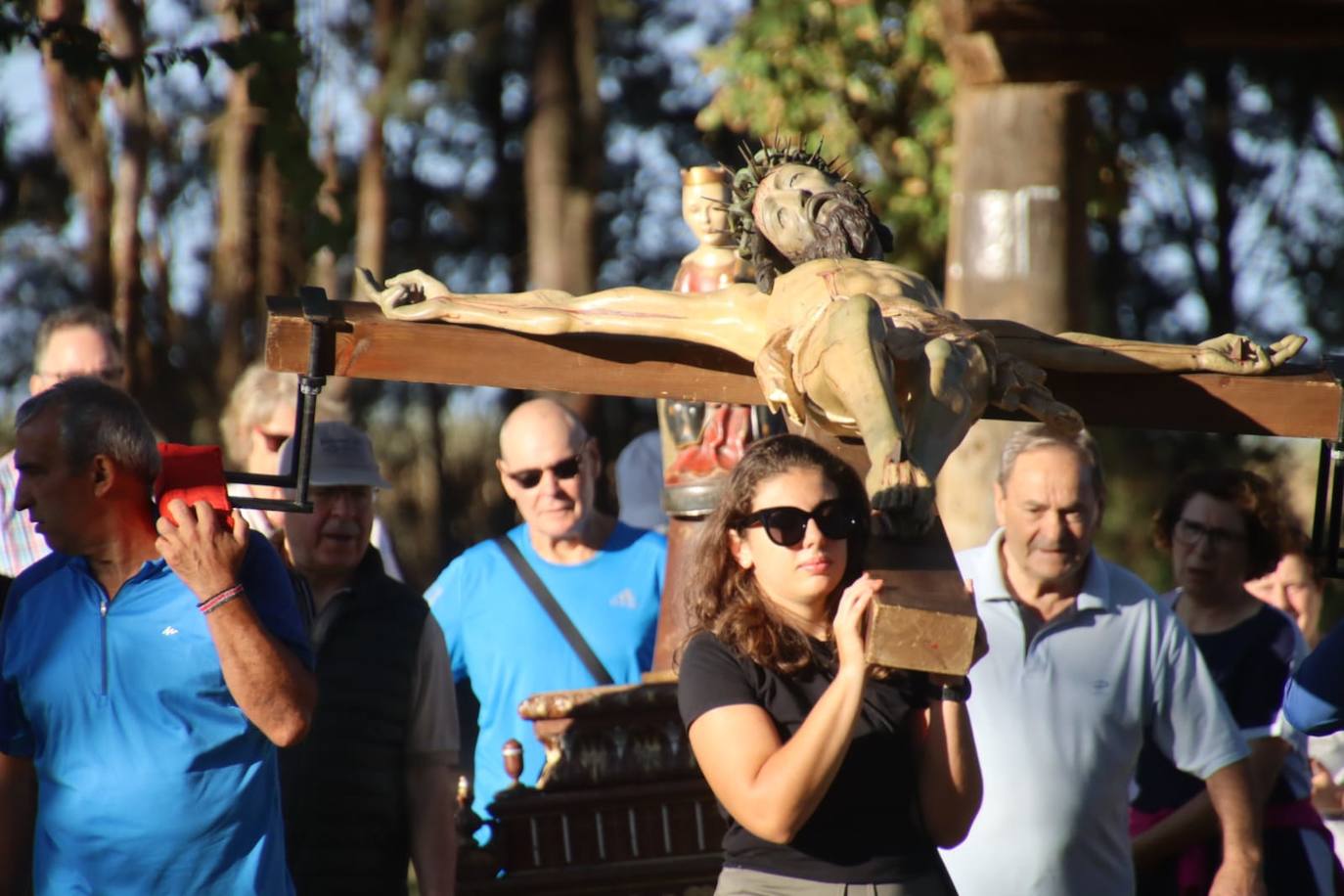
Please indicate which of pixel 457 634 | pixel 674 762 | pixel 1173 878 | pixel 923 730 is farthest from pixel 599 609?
pixel 923 730

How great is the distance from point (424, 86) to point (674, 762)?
13076mm

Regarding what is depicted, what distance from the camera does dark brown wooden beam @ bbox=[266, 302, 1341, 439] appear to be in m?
3.45

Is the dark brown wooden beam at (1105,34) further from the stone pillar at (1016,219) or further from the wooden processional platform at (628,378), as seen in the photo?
the wooden processional platform at (628,378)

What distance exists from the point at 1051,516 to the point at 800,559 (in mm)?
1262

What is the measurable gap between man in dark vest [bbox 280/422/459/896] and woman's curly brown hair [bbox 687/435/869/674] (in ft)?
3.79

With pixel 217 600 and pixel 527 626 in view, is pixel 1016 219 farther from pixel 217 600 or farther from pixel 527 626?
pixel 217 600

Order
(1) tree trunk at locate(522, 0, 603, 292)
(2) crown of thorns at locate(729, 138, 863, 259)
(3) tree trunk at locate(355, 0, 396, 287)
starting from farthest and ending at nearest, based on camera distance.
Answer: (3) tree trunk at locate(355, 0, 396, 287) < (1) tree trunk at locate(522, 0, 603, 292) < (2) crown of thorns at locate(729, 138, 863, 259)

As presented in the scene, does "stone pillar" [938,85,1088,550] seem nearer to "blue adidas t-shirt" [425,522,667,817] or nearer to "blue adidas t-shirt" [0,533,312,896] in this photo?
"blue adidas t-shirt" [425,522,667,817]

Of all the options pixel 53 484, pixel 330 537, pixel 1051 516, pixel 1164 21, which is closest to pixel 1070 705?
pixel 1051 516

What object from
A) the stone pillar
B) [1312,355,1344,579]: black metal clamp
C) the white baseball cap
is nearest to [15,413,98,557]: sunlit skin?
the white baseball cap

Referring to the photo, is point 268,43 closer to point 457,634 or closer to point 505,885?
point 457,634

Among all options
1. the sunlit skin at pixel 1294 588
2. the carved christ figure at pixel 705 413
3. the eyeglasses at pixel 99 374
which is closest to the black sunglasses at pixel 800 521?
the carved christ figure at pixel 705 413

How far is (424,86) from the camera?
16.5 meters

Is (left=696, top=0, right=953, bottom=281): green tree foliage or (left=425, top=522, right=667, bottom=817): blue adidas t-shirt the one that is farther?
(left=696, top=0, right=953, bottom=281): green tree foliage
